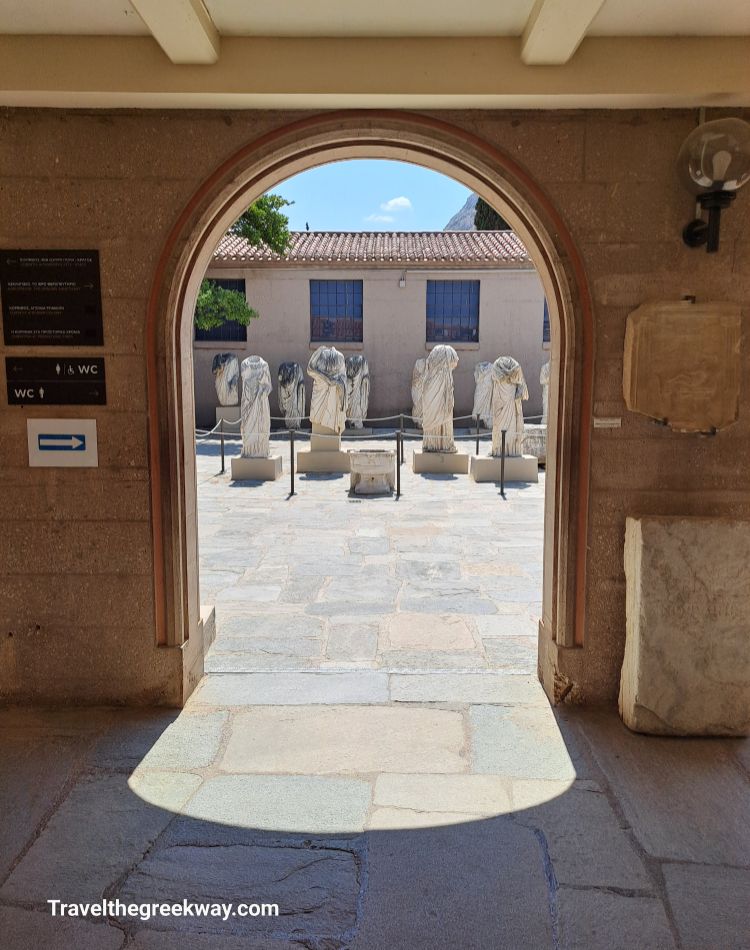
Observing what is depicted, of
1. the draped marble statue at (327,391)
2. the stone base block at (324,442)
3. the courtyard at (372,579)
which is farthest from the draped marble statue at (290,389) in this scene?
the courtyard at (372,579)

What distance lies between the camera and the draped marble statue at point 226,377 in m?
18.5

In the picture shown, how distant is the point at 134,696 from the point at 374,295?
1874 cm

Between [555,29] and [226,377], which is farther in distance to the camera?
[226,377]

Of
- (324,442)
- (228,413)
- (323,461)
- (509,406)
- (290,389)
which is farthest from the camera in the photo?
(290,389)

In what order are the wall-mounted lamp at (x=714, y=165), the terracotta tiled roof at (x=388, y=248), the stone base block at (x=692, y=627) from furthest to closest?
the terracotta tiled roof at (x=388, y=248) < the stone base block at (x=692, y=627) < the wall-mounted lamp at (x=714, y=165)

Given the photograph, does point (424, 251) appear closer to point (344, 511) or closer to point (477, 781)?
point (344, 511)

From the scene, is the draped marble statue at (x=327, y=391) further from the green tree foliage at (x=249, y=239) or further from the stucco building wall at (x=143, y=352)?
the stucco building wall at (x=143, y=352)

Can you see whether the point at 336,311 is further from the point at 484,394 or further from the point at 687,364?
the point at 687,364

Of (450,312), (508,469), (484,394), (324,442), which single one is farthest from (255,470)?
(450,312)

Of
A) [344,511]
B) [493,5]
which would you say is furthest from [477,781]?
[344,511]

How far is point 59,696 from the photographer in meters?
3.75

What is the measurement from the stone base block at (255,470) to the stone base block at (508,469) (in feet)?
10.9

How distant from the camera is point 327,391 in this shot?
1272 cm

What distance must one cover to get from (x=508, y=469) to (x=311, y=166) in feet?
27.0
